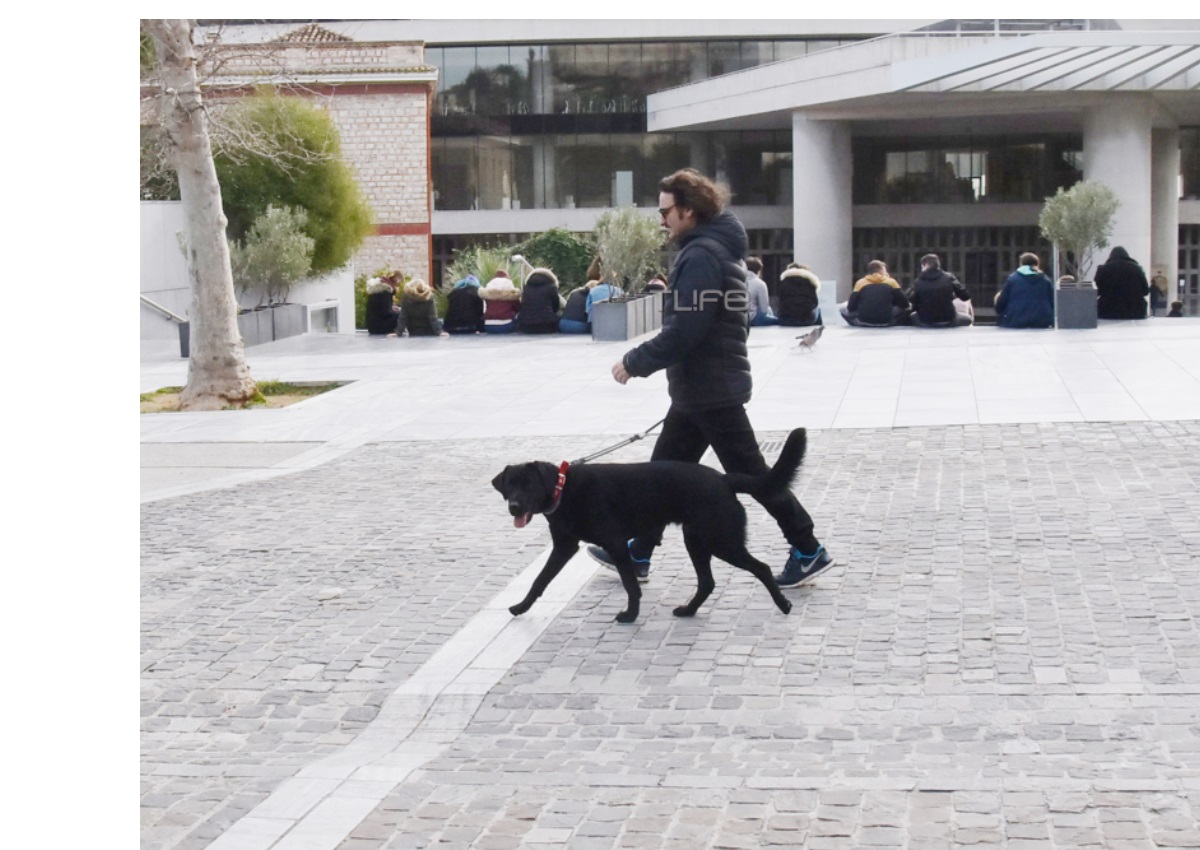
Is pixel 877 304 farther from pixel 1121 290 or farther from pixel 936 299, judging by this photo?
pixel 1121 290

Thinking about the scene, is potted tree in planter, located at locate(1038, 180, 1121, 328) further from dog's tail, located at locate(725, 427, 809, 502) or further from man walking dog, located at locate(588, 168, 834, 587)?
dog's tail, located at locate(725, 427, 809, 502)

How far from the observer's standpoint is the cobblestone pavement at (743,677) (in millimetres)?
4777

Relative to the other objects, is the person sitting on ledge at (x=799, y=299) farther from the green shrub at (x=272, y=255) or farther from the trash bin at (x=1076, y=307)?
the green shrub at (x=272, y=255)

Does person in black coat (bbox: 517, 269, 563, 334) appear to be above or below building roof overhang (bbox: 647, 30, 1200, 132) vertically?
below

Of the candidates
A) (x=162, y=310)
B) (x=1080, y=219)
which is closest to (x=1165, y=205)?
(x=1080, y=219)

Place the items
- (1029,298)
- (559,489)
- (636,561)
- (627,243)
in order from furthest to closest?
(627,243), (1029,298), (636,561), (559,489)

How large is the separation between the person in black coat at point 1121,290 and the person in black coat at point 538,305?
27.1ft

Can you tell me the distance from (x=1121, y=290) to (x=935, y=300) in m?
3.01

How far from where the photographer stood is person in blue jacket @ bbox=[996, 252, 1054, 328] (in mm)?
22297

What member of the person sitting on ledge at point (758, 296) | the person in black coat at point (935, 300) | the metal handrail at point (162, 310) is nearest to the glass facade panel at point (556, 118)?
the metal handrail at point (162, 310)

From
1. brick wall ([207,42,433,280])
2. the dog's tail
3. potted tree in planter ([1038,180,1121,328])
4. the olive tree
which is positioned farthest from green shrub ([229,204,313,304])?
the dog's tail

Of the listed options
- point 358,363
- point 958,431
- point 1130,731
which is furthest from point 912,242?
point 1130,731

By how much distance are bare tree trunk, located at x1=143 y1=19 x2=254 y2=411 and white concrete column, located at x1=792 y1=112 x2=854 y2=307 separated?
96.0 feet

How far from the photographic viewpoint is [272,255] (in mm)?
25578
